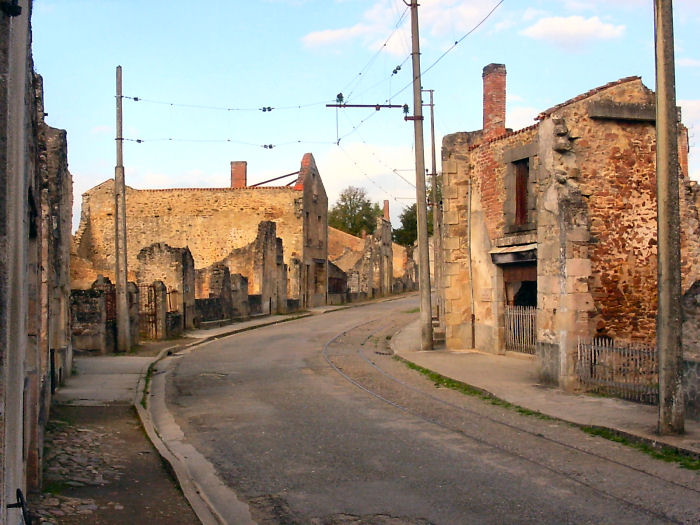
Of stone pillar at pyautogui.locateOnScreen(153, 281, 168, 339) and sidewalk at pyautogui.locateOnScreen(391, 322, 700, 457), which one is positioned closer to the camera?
sidewalk at pyautogui.locateOnScreen(391, 322, 700, 457)

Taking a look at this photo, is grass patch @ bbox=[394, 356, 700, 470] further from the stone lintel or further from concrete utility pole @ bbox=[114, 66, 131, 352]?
concrete utility pole @ bbox=[114, 66, 131, 352]

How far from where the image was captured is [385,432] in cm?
1048

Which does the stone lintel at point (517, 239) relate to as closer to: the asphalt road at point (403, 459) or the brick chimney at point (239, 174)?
the asphalt road at point (403, 459)

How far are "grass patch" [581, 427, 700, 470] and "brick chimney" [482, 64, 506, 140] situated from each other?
1356 cm

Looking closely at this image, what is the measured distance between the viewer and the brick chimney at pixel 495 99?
2273 centimetres

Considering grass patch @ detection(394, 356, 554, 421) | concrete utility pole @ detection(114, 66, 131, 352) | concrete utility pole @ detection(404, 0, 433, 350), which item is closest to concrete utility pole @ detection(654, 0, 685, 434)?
grass patch @ detection(394, 356, 554, 421)

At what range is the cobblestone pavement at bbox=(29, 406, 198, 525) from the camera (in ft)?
22.6

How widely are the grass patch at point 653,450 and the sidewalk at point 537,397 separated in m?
0.07

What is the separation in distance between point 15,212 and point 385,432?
673 cm

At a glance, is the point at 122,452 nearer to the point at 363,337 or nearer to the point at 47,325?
the point at 47,325

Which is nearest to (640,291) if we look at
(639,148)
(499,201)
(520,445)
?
(639,148)

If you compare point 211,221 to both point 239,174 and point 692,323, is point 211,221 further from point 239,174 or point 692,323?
point 692,323

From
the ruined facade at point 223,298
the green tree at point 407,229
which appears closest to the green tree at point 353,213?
the green tree at point 407,229

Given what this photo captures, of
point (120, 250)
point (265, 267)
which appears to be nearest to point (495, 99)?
point (120, 250)
